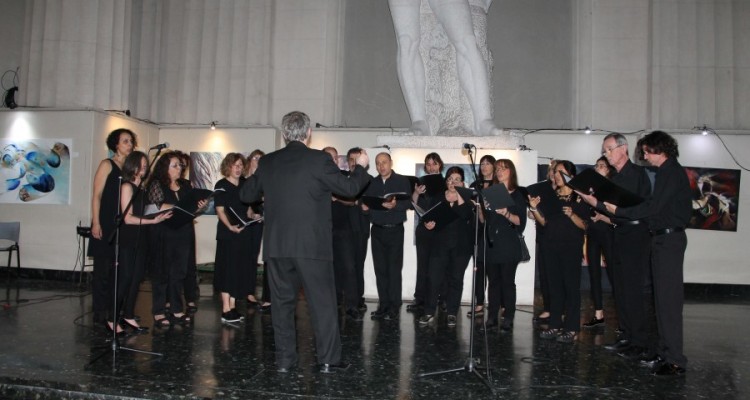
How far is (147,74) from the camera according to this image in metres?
11.0

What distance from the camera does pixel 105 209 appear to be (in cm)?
518

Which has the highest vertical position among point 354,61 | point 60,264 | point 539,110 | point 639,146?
point 354,61

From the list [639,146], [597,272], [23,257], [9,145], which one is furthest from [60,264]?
[639,146]

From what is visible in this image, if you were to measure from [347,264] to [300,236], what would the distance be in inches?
88.2

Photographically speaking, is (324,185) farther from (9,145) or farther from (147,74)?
(147,74)

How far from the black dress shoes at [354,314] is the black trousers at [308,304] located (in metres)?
2.00

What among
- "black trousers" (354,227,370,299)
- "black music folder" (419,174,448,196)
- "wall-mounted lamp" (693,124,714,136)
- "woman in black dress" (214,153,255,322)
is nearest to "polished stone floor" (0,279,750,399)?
"woman in black dress" (214,153,255,322)

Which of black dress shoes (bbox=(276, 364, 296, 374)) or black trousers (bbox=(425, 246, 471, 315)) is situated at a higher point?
black trousers (bbox=(425, 246, 471, 315))

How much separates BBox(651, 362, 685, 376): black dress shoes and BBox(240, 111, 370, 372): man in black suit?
2112 mm

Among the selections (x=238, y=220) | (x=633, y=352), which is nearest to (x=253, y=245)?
(x=238, y=220)

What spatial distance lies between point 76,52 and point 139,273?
5.51 metres

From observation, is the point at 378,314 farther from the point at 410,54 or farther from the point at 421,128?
the point at 410,54

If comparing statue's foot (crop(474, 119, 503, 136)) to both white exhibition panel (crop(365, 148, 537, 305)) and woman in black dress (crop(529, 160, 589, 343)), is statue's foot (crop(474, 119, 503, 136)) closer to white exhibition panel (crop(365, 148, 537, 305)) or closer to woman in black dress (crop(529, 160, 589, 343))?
white exhibition panel (crop(365, 148, 537, 305))

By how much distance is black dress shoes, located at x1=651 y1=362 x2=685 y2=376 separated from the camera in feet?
13.9
